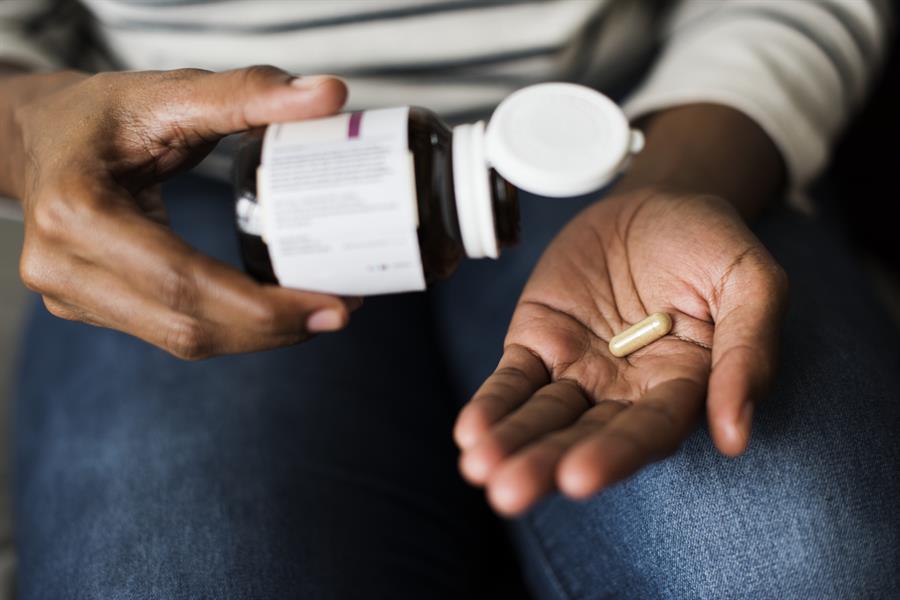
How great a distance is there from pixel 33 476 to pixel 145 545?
0.73ft

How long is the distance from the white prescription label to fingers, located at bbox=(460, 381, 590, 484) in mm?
143

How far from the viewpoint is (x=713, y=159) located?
2.77 feet

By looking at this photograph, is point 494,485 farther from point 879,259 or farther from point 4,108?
point 879,259

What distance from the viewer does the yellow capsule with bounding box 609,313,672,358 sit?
2.08 feet

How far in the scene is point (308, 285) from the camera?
61cm

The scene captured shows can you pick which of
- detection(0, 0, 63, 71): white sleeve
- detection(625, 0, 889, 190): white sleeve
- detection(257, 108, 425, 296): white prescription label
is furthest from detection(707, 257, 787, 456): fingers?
detection(0, 0, 63, 71): white sleeve

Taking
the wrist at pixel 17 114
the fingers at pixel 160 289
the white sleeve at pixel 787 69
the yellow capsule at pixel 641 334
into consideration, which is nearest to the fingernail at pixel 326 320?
the fingers at pixel 160 289

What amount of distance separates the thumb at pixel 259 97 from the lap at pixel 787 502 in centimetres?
44

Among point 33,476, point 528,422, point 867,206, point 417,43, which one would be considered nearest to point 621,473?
point 528,422

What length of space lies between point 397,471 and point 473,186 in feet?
1.29

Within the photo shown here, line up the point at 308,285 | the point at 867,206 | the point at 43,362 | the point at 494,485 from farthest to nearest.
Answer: the point at 867,206 < the point at 43,362 < the point at 308,285 < the point at 494,485

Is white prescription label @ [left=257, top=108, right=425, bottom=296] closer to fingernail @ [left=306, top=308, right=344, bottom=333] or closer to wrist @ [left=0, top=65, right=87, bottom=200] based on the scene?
fingernail @ [left=306, top=308, right=344, bottom=333]

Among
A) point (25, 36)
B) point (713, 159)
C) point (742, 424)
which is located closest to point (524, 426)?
point (742, 424)

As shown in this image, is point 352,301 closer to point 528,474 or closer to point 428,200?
point 428,200
